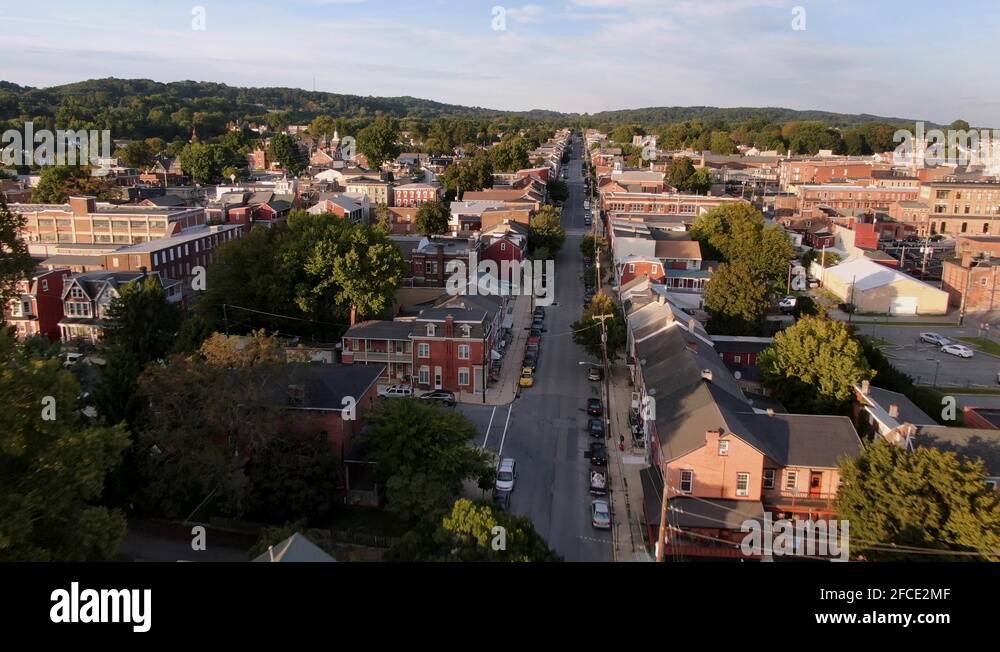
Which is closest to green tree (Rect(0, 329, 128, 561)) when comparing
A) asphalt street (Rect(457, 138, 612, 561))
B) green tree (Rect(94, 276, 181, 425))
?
asphalt street (Rect(457, 138, 612, 561))

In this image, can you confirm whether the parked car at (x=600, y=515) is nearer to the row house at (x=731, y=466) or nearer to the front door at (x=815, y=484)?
the row house at (x=731, y=466)

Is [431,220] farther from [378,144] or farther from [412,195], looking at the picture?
[378,144]

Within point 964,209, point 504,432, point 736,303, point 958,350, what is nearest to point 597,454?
point 504,432

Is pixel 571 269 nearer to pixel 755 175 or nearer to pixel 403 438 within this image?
pixel 403 438

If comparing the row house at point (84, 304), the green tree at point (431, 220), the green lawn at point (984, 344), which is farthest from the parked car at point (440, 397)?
the green tree at point (431, 220)

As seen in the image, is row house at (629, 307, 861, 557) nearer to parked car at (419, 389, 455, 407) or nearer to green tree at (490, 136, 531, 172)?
parked car at (419, 389, 455, 407)

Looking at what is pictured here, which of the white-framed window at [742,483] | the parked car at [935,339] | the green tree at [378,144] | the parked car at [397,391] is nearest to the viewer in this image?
the white-framed window at [742,483]
